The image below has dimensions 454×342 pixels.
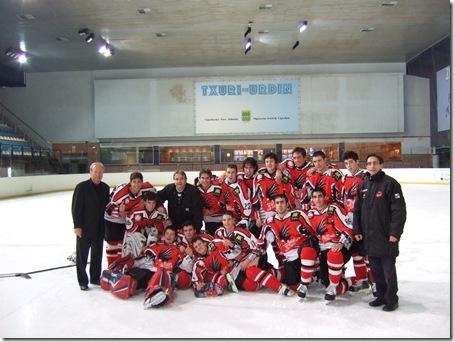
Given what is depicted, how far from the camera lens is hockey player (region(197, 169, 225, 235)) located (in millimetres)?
4227

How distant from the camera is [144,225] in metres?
3.87

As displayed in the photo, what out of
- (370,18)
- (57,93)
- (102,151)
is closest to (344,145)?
(370,18)

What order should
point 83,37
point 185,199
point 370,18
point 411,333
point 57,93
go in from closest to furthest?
point 411,333
point 185,199
point 370,18
point 83,37
point 57,93

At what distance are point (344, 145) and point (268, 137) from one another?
3313 millimetres

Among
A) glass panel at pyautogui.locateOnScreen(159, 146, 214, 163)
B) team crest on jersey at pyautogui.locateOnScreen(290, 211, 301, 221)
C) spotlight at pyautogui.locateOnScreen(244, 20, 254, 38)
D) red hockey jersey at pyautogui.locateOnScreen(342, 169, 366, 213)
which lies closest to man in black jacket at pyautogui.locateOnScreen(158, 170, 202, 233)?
team crest on jersey at pyautogui.locateOnScreen(290, 211, 301, 221)

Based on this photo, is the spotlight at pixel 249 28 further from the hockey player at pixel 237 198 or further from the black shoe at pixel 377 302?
the black shoe at pixel 377 302

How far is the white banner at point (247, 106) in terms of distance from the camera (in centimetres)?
1744

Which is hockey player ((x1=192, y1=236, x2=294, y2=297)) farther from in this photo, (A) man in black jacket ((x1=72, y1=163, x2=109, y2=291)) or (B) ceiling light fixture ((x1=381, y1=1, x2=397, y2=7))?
(B) ceiling light fixture ((x1=381, y1=1, x2=397, y2=7))

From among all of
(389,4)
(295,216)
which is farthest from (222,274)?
(389,4)

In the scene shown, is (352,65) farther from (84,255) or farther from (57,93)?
(84,255)

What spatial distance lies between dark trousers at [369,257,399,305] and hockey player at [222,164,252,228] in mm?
1491

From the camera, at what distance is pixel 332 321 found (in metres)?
2.79

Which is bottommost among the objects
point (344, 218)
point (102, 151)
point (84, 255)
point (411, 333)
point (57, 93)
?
point (411, 333)

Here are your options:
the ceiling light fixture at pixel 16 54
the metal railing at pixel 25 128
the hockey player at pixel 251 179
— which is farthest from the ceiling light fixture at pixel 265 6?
the metal railing at pixel 25 128
